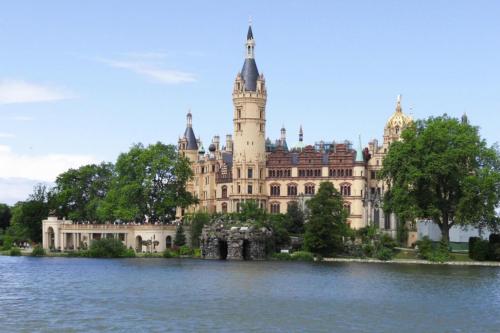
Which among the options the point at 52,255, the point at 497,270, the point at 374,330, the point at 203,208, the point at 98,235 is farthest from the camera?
the point at 203,208

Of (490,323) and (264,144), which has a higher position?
(264,144)

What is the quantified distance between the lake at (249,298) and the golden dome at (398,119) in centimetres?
4246

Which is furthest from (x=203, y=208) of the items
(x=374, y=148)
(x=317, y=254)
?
(x=317, y=254)

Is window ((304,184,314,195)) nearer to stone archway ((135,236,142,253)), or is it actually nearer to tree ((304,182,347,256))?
stone archway ((135,236,142,253))

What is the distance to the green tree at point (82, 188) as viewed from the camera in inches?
4990

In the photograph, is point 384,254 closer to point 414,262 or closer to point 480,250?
point 414,262

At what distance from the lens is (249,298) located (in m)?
59.0

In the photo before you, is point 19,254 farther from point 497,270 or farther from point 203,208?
point 497,270

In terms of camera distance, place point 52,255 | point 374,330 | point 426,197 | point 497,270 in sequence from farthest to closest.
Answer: point 52,255 → point 426,197 → point 497,270 → point 374,330

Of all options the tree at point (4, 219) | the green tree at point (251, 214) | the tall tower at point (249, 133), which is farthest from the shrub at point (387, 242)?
the tree at point (4, 219)

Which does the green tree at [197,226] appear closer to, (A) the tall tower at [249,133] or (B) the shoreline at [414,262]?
(A) the tall tower at [249,133]

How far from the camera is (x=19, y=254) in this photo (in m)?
112

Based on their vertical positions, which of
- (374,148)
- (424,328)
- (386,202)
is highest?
(374,148)

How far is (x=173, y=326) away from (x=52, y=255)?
65921mm
